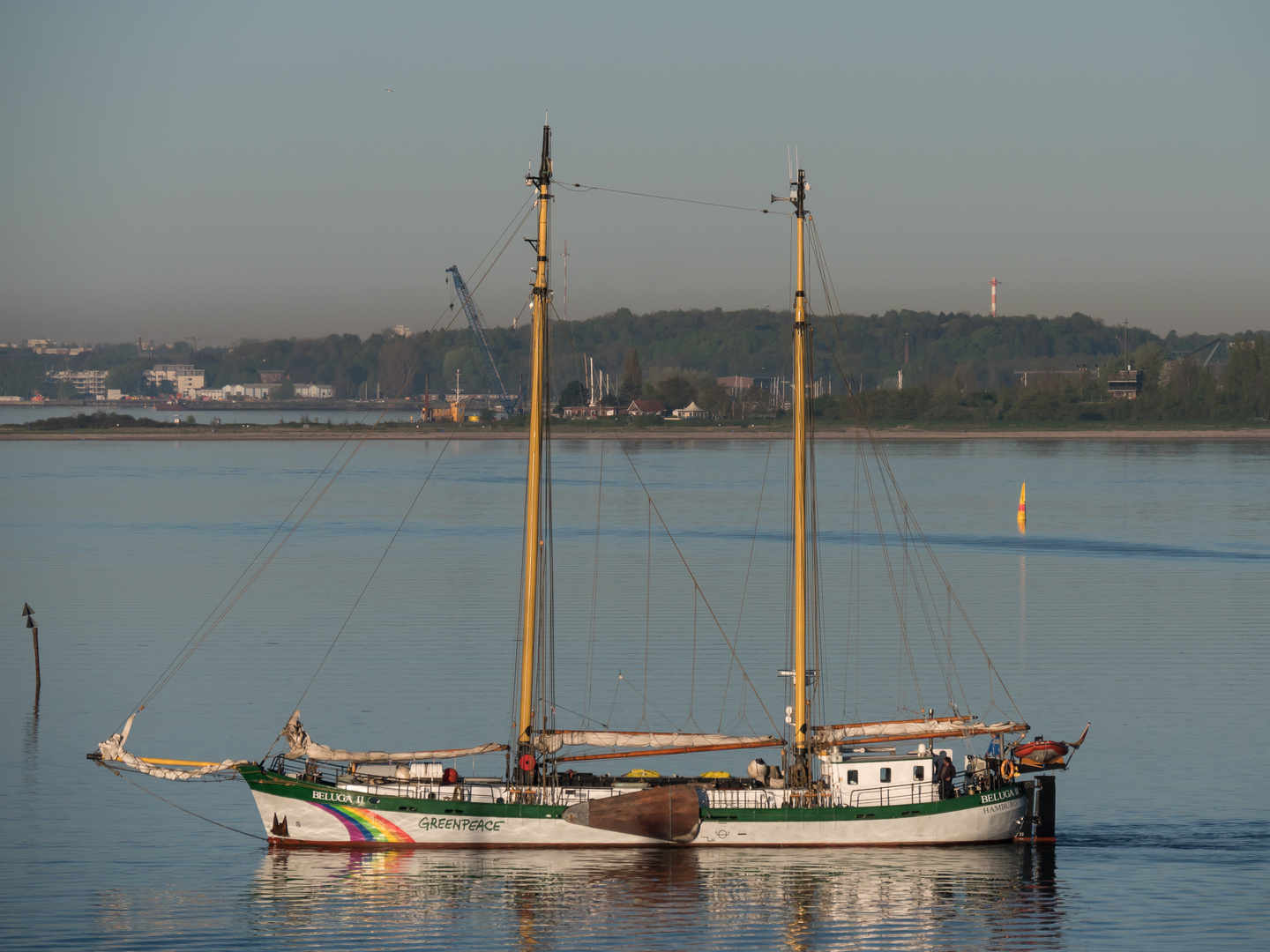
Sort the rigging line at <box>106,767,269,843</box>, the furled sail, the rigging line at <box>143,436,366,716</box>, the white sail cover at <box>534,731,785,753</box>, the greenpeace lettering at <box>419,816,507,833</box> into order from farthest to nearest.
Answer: the rigging line at <box>143,436,366,716</box> < the rigging line at <box>106,767,269,843</box> < the furled sail < the white sail cover at <box>534,731,785,753</box> < the greenpeace lettering at <box>419,816,507,833</box>

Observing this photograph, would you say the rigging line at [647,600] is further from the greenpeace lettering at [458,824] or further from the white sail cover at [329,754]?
the white sail cover at [329,754]

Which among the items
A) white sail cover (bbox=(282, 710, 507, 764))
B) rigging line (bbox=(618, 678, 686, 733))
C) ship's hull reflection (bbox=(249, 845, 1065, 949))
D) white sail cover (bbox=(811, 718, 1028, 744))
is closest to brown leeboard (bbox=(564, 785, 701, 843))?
ship's hull reflection (bbox=(249, 845, 1065, 949))

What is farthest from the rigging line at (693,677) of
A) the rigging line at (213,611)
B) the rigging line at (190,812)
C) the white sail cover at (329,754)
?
the rigging line at (213,611)

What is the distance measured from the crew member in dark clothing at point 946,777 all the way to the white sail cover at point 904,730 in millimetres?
1735

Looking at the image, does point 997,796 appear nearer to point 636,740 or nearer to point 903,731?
point 903,731

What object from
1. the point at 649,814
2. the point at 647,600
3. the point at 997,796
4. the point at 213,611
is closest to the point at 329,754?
the point at 649,814

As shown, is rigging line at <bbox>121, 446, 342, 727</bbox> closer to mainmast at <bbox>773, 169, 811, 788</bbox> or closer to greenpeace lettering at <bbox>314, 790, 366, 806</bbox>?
greenpeace lettering at <bbox>314, 790, 366, 806</bbox>

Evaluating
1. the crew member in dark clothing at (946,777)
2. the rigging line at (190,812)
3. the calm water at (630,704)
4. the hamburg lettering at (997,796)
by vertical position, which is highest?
the crew member in dark clothing at (946,777)

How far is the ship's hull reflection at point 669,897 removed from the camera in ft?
124

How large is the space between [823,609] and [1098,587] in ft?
70.8

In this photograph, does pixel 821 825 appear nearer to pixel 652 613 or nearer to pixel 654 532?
pixel 652 613

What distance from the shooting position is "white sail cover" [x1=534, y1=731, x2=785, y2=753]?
4334cm

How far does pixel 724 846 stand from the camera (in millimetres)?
43281

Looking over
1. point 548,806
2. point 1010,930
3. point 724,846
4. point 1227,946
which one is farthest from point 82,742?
point 1227,946
